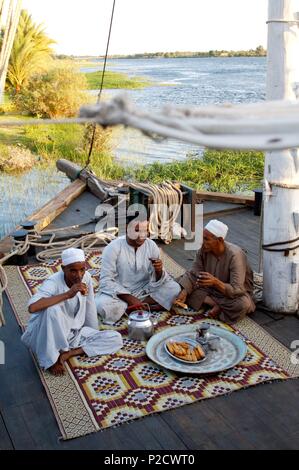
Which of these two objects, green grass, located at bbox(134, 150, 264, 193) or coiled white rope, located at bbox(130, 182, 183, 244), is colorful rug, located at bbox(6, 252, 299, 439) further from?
green grass, located at bbox(134, 150, 264, 193)

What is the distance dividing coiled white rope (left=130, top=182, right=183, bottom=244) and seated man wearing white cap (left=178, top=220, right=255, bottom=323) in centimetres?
152

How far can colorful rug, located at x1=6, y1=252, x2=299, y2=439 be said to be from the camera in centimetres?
309

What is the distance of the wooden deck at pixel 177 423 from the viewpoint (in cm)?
287

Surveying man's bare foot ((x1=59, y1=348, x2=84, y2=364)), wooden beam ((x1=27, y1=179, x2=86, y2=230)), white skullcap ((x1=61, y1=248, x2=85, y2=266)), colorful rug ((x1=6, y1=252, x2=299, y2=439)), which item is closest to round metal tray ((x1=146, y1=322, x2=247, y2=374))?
colorful rug ((x1=6, y1=252, x2=299, y2=439))

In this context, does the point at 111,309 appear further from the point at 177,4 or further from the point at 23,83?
the point at 177,4

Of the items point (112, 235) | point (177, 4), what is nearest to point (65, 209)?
point (112, 235)

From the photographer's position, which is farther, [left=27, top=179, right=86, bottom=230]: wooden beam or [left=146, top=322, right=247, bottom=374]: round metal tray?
[left=27, top=179, right=86, bottom=230]: wooden beam

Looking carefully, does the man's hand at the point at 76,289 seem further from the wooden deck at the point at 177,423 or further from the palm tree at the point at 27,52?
the palm tree at the point at 27,52

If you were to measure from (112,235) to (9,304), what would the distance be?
1741mm

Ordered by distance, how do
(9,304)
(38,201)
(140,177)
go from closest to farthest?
(9,304) < (38,201) < (140,177)

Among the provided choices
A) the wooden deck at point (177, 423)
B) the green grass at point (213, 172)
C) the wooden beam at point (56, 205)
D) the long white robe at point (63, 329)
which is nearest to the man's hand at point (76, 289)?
the long white robe at point (63, 329)

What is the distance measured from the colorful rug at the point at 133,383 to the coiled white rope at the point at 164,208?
1976mm

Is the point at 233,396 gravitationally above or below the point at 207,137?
below

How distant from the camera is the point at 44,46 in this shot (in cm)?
→ 2503
